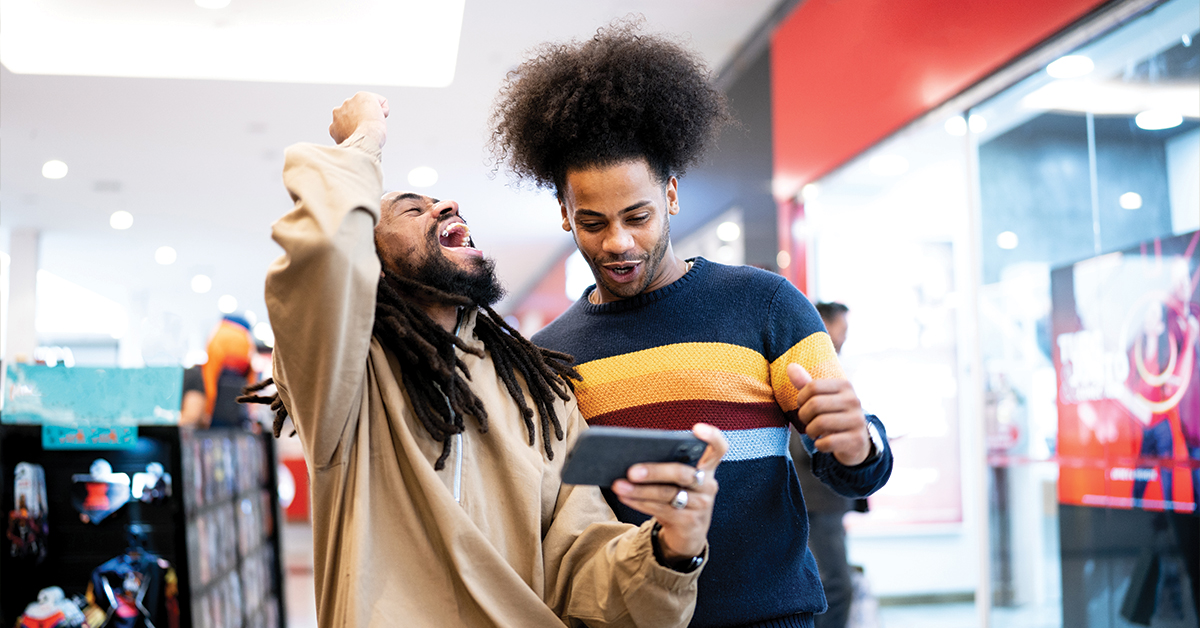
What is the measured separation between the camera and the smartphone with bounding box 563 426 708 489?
0.97 metres

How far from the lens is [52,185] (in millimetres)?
4648

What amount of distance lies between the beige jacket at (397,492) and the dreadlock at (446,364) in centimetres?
3

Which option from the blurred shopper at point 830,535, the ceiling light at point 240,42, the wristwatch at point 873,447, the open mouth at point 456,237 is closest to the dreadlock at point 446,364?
the open mouth at point 456,237

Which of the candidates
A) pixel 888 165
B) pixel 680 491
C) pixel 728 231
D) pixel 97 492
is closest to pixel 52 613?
pixel 97 492

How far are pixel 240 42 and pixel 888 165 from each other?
13.6ft

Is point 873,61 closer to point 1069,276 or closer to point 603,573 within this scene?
point 1069,276

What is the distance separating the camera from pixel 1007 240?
3.71 metres

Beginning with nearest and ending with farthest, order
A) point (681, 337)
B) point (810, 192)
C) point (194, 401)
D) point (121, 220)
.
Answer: point (681, 337) < point (194, 401) < point (810, 192) < point (121, 220)

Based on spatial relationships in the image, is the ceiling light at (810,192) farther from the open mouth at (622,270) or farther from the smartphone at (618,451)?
the smartphone at (618,451)

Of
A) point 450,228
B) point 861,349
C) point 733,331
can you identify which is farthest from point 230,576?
point 861,349

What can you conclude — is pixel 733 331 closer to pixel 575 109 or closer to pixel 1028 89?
pixel 575 109

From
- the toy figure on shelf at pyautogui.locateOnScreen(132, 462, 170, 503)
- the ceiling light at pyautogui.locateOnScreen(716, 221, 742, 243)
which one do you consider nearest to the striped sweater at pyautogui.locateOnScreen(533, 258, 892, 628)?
the toy figure on shelf at pyautogui.locateOnScreen(132, 462, 170, 503)

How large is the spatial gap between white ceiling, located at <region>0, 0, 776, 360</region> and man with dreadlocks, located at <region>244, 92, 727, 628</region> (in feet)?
8.76

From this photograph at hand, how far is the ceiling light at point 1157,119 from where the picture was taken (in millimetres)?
2783
